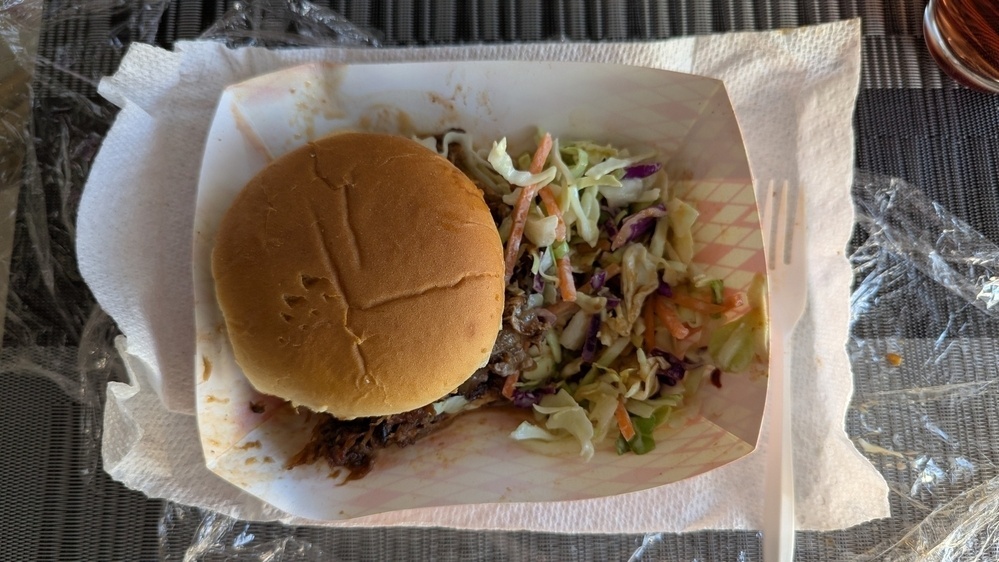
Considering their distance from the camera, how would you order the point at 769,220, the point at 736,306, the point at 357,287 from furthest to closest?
the point at 769,220, the point at 736,306, the point at 357,287

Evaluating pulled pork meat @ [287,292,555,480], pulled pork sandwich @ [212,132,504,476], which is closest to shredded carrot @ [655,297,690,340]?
pulled pork meat @ [287,292,555,480]

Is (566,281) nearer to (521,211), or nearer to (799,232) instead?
(521,211)

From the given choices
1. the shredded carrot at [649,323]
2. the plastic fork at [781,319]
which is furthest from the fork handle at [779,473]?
the shredded carrot at [649,323]

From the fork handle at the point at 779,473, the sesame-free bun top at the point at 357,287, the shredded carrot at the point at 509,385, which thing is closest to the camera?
the sesame-free bun top at the point at 357,287

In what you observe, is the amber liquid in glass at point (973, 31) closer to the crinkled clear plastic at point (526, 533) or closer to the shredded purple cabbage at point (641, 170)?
the crinkled clear plastic at point (526, 533)

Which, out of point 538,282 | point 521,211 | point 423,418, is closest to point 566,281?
point 538,282

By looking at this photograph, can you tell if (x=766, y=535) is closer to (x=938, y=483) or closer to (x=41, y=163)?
(x=938, y=483)

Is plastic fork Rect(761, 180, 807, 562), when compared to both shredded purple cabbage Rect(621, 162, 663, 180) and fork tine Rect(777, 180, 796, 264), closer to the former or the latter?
fork tine Rect(777, 180, 796, 264)
